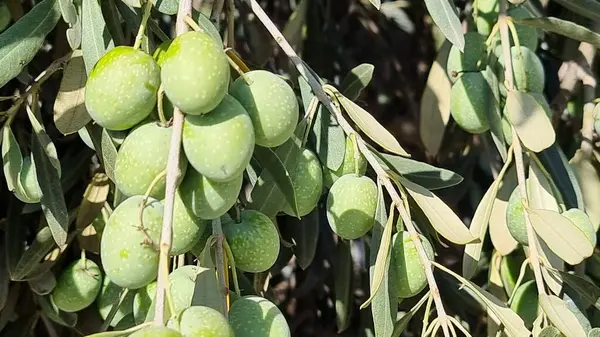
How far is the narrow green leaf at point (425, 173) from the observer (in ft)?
3.26

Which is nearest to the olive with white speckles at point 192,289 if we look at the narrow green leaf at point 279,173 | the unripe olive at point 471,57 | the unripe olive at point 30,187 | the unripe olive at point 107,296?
the narrow green leaf at point 279,173

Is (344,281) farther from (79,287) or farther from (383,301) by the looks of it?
(383,301)

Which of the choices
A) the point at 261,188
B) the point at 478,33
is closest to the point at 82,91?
the point at 261,188

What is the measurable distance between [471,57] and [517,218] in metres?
0.26

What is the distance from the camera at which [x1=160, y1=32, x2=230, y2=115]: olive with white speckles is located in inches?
23.2

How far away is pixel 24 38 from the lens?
2.97 feet

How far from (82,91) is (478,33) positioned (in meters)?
0.56

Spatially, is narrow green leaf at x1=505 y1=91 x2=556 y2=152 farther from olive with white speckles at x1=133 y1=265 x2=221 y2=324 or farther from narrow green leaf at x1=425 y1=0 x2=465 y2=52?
olive with white speckles at x1=133 y1=265 x2=221 y2=324

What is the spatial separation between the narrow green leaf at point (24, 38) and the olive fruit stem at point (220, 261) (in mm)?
315

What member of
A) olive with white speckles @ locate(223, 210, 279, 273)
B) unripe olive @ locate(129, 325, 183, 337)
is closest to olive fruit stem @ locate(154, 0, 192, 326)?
unripe olive @ locate(129, 325, 183, 337)

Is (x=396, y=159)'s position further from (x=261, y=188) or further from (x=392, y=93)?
(x=392, y=93)

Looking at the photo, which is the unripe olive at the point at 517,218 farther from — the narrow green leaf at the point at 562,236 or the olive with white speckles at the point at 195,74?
the olive with white speckles at the point at 195,74

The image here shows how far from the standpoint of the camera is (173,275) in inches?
27.8

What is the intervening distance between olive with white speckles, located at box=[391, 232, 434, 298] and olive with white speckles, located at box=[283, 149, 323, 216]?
0.31 feet
